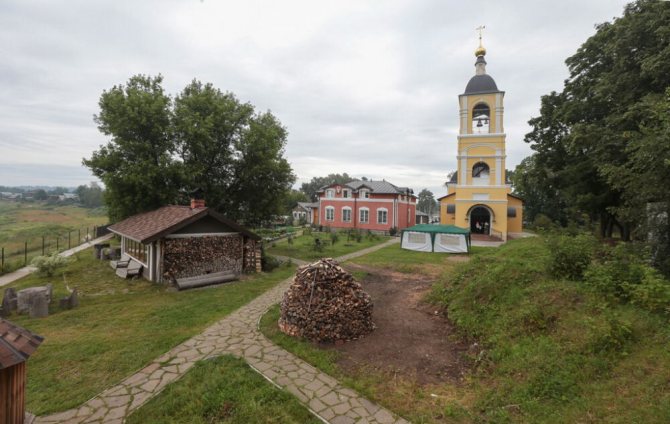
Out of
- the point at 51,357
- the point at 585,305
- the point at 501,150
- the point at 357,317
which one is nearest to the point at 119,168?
the point at 51,357

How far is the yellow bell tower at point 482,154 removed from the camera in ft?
69.8

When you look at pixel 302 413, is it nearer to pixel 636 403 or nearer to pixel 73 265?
pixel 636 403

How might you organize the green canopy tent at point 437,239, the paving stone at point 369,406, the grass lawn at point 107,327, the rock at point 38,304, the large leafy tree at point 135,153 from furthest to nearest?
the green canopy tent at point 437,239 → the large leafy tree at point 135,153 → the rock at point 38,304 → the grass lawn at point 107,327 → the paving stone at point 369,406

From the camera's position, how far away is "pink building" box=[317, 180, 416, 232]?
101 ft

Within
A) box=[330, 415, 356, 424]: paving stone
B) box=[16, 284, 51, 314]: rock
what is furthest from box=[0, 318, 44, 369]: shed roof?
box=[16, 284, 51, 314]: rock

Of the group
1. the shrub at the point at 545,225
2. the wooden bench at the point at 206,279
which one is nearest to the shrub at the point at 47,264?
the wooden bench at the point at 206,279

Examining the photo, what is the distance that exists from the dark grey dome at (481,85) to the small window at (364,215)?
49.2ft

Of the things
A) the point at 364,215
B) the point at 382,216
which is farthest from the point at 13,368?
the point at 364,215

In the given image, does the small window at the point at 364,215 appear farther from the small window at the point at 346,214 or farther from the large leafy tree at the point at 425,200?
the large leafy tree at the point at 425,200

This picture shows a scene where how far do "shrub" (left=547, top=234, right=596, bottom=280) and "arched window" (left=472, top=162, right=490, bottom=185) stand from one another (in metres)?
16.8

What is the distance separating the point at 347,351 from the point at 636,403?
3.94m

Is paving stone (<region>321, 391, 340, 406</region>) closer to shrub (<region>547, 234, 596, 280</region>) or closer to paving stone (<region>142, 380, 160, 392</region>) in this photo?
paving stone (<region>142, 380, 160, 392</region>)

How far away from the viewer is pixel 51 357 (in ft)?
16.8

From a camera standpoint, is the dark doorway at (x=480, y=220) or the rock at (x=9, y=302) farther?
the dark doorway at (x=480, y=220)
